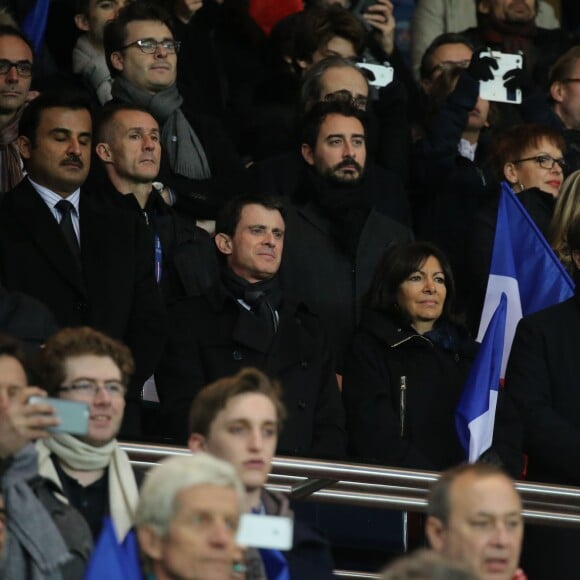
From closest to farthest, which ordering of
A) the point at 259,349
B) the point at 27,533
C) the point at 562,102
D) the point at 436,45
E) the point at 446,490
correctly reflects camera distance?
the point at 27,533 → the point at 446,490 → the point at 259,349 → the point at 562,102 → the point at 436,45

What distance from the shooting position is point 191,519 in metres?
5.50

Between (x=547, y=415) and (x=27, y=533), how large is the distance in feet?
8.77

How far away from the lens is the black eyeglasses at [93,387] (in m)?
6.47

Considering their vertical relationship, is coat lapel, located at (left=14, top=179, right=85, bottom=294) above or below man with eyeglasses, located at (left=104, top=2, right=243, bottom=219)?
below

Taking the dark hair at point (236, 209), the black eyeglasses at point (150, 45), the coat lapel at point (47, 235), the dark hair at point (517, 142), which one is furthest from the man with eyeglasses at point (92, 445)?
the dark hair at point (517, 142)

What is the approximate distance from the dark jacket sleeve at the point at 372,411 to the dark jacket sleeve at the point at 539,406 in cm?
45

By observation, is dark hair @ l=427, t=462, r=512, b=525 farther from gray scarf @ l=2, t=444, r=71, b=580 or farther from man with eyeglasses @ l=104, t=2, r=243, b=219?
man with eyeglasses @ l=104, t=2, r=243, b=219

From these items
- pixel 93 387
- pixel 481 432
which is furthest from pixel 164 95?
pixel 93 387

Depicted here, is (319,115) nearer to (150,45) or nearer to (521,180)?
(150,45)

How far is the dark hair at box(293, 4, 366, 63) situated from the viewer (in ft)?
35.7

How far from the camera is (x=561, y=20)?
528 inches

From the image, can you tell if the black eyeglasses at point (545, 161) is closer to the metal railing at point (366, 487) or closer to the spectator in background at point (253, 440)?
the metal railing at point (366, 487)

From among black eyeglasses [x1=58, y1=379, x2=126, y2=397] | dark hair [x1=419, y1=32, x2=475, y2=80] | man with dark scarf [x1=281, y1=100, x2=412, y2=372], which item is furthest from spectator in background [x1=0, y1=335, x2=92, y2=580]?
dark hair [x1=419, y1=32, x2=475, y2=80]

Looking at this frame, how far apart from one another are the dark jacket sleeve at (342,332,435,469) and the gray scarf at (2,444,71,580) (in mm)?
2211
